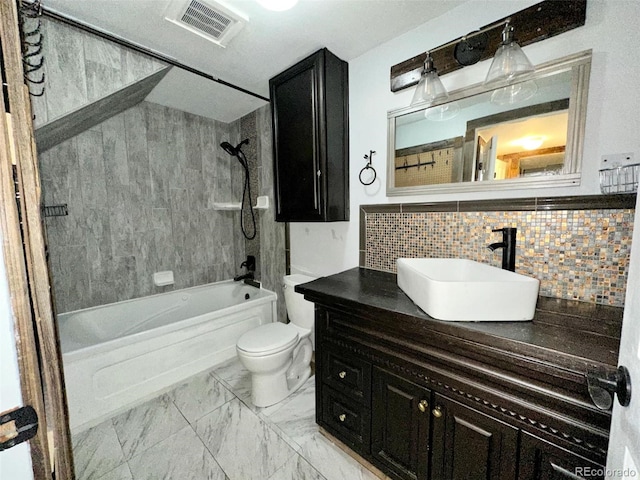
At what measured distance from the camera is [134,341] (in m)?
1.68

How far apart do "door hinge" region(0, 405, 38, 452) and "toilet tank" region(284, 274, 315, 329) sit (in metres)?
Result: 1.42

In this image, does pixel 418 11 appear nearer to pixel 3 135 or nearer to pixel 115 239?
pixel 3 135

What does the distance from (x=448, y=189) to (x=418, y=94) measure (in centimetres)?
52

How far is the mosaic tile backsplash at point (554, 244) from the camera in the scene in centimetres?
95

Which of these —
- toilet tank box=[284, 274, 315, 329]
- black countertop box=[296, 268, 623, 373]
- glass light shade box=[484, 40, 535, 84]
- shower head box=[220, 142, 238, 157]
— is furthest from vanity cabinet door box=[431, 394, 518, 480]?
shower head box=[220, 142, 238, 157]

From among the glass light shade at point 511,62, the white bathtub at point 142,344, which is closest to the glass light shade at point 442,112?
the glass light shade at point 511,62

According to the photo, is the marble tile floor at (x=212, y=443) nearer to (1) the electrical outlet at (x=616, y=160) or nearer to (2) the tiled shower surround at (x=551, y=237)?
(2) the tiled shower surround at (x=551, y=237)

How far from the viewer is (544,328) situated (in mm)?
797

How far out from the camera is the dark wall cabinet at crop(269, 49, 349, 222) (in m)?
1.58

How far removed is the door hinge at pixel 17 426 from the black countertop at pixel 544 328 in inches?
37.0

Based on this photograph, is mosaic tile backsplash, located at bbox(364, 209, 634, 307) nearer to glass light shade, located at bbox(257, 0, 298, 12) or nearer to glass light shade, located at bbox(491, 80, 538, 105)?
glass light shade, located at bbox(491, 80, 538, 105)

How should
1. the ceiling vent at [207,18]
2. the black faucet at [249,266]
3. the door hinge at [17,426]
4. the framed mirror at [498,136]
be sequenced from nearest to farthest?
the door hinge at [17,426]
the framed mirror at [498,136]
the ceiling vent at [207,18]
the black faucet at [249,266]

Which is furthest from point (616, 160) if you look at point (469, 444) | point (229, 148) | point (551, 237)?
point (229, 148)

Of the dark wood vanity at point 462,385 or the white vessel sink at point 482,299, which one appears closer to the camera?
the dark wood vanity at point 462,385
